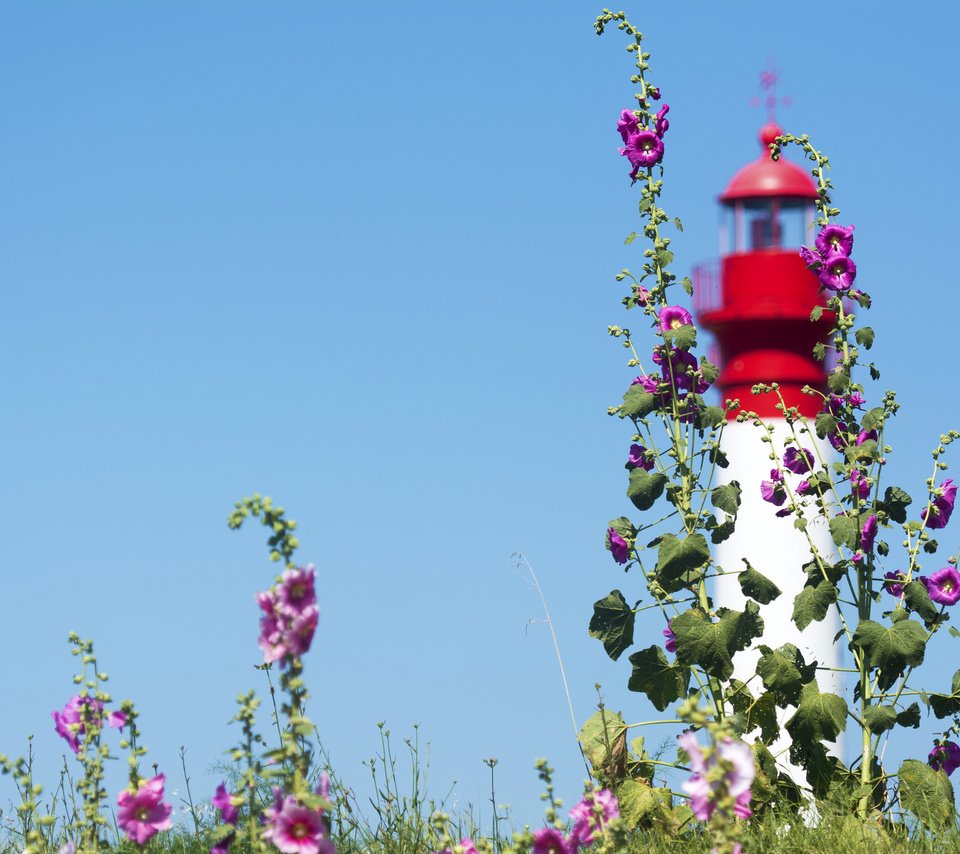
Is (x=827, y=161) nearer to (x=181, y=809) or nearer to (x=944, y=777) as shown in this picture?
(x=944, y=777)

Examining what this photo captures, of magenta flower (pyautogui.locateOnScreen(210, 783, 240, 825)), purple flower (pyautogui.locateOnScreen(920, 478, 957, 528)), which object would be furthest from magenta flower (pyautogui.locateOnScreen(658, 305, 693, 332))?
magenta flower (pyautogui.locateOnScreen(210, 783, 240, 825))

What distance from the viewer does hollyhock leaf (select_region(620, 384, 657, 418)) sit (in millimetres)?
5336

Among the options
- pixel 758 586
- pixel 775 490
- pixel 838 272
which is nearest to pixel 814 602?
pixel 758 586

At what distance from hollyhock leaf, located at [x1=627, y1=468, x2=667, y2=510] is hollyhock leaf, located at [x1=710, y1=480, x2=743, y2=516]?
0.21 metres

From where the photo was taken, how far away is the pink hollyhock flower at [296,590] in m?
2.63

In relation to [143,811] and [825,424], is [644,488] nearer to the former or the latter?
[825,424]

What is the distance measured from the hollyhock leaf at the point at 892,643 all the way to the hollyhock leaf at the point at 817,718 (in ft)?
0.71

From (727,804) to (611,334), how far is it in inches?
123

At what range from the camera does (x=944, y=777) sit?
16.5 ft

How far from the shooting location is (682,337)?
5.27m

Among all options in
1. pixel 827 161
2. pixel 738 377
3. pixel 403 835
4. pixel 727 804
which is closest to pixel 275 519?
pixel 727 804

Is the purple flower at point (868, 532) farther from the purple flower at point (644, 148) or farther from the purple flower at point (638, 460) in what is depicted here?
the purple flower at point (644, 148)

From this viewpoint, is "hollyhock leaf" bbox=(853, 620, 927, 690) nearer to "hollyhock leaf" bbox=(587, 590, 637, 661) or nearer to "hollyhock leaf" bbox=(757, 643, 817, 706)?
"hollyhock leaf" bbox=(757, 643, 817, 706)

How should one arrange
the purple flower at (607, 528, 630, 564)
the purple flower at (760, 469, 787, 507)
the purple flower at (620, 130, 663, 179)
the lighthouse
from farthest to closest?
the lighthouse
the purple flower at (620, 130, 663, 179)
the purple flower at (760, 469, 787, 507)
the purple flower at (607, 528, 630, 564)
